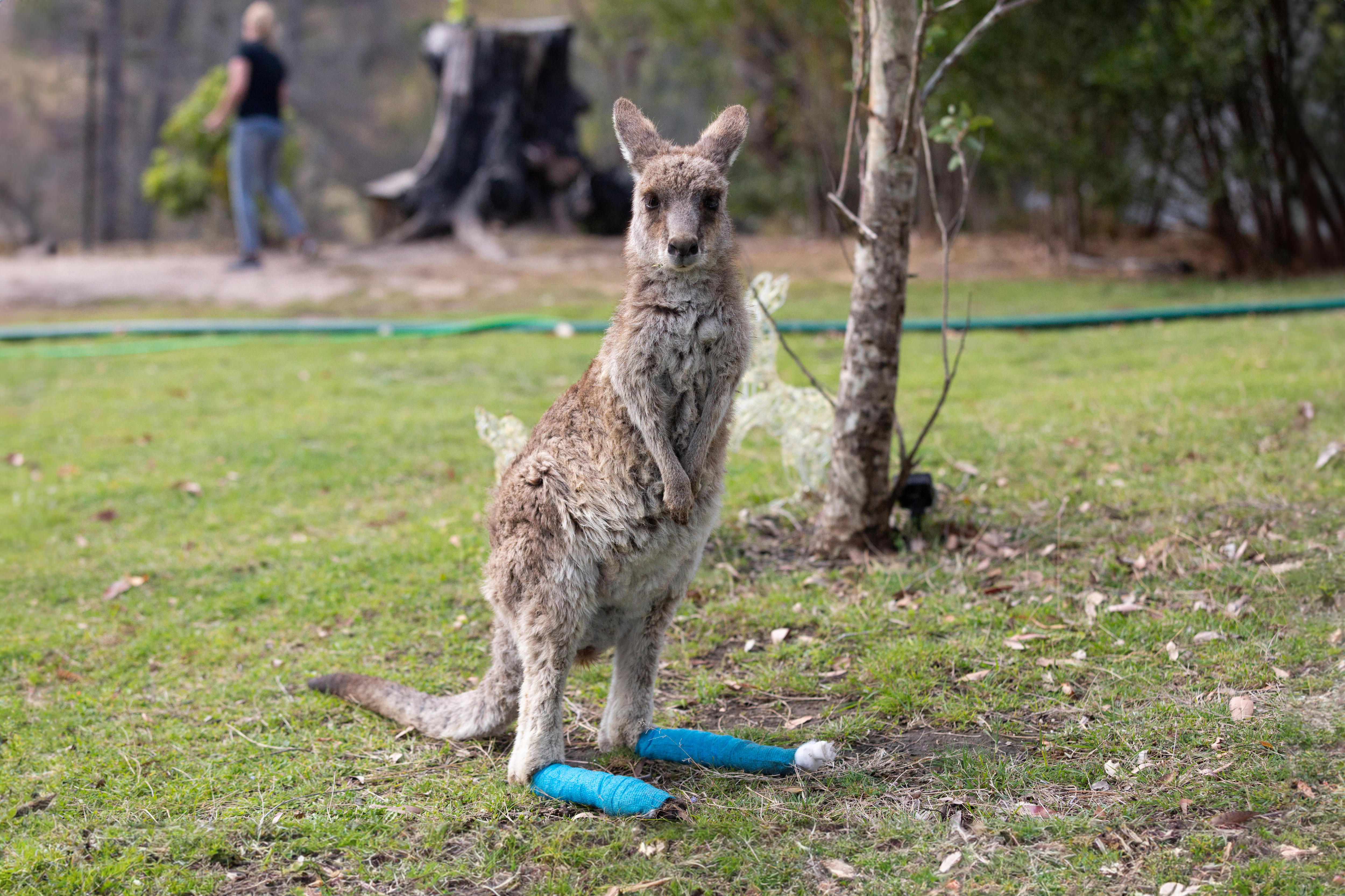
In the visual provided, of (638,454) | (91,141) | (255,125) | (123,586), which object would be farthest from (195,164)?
(638,454)

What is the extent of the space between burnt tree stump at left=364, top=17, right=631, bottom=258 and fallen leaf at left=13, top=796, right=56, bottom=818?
11354 mm

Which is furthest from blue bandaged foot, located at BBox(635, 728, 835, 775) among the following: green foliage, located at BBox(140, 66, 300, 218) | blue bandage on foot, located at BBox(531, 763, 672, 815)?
green foliage, located at BBox(140, 66, 300, 218)

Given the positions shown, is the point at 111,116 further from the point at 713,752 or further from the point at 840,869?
the point at 840,869

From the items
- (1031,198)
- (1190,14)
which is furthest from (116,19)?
(1190,14)

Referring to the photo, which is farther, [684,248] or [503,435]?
[503,435]

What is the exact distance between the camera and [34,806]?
3.45 metres

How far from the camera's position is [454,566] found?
5270 mm

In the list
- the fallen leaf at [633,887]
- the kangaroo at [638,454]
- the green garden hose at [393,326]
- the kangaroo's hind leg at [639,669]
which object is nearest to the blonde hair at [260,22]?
the green garden hose at [393,326]

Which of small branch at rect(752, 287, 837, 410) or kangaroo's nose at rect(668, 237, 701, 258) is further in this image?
small branch at rect(752, 287, 837, 410)

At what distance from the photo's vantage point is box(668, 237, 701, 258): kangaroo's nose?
3.21 meters

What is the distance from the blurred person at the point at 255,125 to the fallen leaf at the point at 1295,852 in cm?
1150

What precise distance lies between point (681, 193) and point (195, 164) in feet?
45.2

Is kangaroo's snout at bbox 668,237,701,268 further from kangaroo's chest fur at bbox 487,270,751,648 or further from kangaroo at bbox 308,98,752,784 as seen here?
kangaroo's chest fur at bbox 487,270,751,648

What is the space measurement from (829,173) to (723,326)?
6.84 feet
